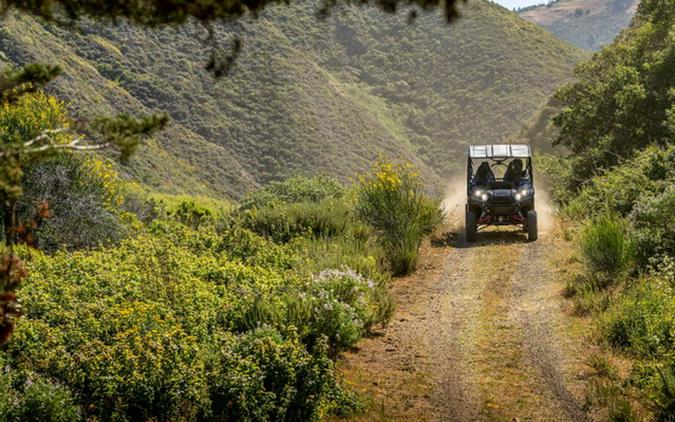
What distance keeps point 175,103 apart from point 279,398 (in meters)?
56.0

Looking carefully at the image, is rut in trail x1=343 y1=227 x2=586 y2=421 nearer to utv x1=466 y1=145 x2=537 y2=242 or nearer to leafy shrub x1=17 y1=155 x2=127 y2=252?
utv x1=466 y1=145 x2=537 y2=242

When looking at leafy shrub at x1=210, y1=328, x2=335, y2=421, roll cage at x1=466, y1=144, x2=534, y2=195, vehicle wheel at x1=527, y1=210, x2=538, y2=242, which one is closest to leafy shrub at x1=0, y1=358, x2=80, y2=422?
leafy shrub at x1=210, y1=328, x2=335, y2=421

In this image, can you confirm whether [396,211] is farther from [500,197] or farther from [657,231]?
[657,231]

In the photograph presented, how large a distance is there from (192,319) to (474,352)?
3470mm

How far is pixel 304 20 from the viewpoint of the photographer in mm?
88188

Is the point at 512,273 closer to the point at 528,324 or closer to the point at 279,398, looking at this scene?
the point at 528,324

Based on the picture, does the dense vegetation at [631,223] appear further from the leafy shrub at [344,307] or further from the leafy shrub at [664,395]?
the leafy shrub at [344,307]

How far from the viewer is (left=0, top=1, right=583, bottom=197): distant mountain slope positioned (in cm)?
5375

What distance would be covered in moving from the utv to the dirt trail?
262 centimetres

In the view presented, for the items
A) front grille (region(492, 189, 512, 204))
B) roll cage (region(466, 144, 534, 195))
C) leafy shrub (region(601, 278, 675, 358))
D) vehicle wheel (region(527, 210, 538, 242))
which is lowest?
leafy shrub (region(601, 278, 675, 358))

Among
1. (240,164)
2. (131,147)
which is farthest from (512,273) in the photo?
(240,164)

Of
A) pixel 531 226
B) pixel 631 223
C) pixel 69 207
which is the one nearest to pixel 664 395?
pixel 631 223

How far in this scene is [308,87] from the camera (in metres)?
71.8

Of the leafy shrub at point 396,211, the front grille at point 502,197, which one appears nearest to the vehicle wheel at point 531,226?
the front grille at point 502,197
